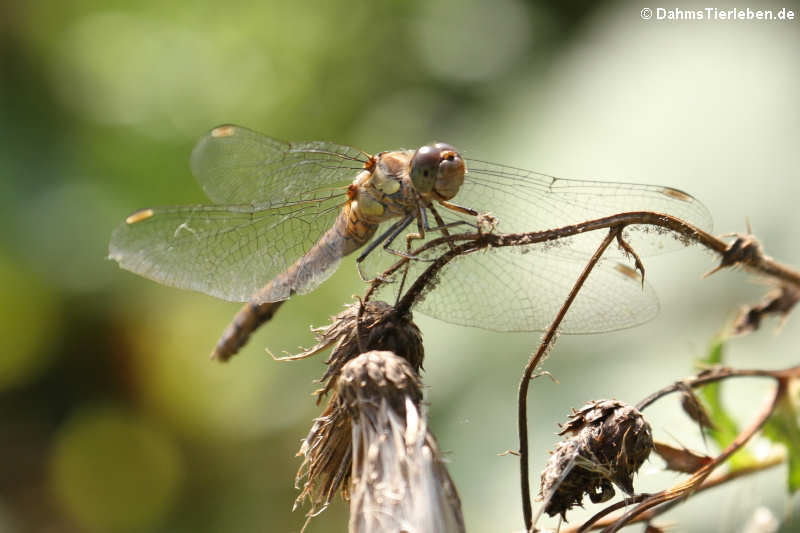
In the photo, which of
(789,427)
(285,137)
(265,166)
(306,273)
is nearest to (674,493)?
(789,427)

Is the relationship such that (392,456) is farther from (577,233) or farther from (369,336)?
(577,233)

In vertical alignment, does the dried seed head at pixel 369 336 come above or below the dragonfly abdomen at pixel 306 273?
below

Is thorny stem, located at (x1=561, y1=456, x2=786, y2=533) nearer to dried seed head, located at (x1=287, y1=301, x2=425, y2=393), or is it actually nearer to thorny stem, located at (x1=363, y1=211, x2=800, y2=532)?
Answer: thorny stem, located at (x1=363, y1=211, x2=800, y2=532)

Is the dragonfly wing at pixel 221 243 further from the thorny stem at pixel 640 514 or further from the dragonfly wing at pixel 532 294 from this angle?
the thorny stem at pixel 640 514

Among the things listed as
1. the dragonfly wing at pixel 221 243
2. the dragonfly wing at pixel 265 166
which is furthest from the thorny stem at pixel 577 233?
the dragonfly wing at pixel 265 166

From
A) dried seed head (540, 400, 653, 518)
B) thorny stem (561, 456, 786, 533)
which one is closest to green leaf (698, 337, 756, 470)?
thorny stem (561, 456, 786, 533)

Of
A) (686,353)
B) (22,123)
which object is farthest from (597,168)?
(22,123)

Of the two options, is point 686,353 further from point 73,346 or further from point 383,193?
point 73,346
